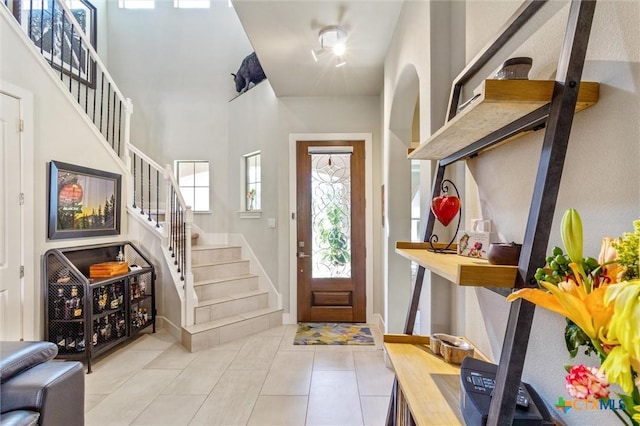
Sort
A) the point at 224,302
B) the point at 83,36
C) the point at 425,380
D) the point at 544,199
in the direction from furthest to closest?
1. the point at 224,302
2. the point at 83,36
3. the point at 425,380
4. the point at 544,199

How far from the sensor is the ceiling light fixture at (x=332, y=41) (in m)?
2.60

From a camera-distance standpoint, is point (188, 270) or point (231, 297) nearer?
point (188, 270)

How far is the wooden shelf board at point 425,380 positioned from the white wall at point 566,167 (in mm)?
210

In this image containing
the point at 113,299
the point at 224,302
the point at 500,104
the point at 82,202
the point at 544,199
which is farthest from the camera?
the point at 224,302

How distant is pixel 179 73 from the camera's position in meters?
5.11

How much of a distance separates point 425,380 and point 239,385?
188cm

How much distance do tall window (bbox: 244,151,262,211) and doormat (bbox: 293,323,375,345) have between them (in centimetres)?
179

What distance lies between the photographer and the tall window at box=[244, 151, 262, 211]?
455cm

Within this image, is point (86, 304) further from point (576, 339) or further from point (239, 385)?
point (576, 339)

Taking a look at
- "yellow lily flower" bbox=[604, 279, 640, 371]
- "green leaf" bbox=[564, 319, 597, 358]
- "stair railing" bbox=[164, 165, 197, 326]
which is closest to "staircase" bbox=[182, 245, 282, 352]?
"stair railing" bbox=[164, 165, 197, 326]

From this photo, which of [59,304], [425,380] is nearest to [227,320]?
[59,304]

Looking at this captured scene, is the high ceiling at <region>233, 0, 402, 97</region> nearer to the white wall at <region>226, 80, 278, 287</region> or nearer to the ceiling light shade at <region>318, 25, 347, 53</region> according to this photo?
the ceiling light shade at <region>318, 25, 347, 53</region>

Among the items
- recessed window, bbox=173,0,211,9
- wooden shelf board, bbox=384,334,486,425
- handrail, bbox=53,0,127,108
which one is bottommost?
wooden shelf board, bbox=384,334,486,425

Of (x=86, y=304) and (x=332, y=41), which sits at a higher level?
(x=332, y=41)
